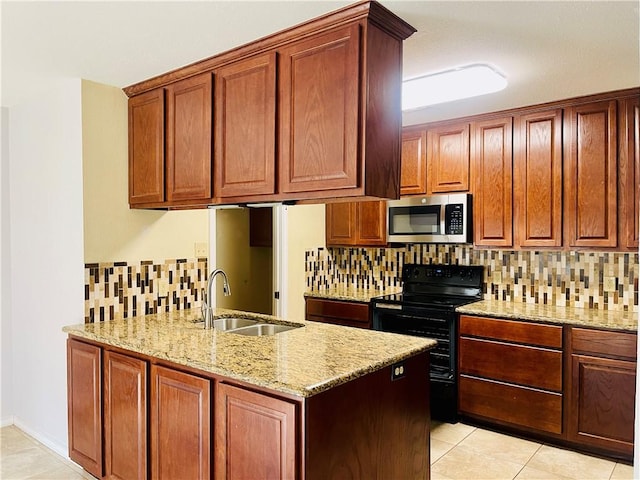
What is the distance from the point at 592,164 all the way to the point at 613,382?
1.35m

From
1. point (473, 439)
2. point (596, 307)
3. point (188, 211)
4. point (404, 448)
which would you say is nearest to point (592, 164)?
point (596, 307)

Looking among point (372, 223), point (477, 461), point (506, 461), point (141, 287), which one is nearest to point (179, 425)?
point (141, 287)

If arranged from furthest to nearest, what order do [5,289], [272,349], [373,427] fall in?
[5,289], [272,349], [373,427]

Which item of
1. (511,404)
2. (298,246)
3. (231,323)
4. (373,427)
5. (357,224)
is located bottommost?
(511,404)

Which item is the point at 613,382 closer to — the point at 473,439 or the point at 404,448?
the point at 473,439

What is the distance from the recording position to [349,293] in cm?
434

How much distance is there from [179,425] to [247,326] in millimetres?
893

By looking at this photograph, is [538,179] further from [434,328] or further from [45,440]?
[45,440]

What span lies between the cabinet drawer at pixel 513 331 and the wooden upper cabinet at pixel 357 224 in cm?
109

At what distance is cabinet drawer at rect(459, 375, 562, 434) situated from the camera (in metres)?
3.10

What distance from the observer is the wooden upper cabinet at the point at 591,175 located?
304 centimetres

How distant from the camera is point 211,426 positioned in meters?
1.93

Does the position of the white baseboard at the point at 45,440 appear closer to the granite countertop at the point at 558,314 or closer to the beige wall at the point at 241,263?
the beige wall at the point at 241,263

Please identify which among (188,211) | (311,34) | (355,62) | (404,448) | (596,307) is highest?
(311,34)
